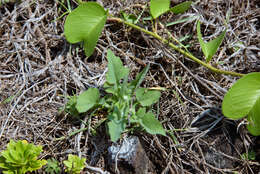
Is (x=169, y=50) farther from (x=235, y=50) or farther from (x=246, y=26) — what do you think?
(x=246, y=26)

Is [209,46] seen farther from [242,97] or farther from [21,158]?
[21,158]

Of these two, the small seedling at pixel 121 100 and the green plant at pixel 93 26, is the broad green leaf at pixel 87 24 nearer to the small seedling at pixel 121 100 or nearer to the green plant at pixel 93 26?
the green plant at pixel 93 26

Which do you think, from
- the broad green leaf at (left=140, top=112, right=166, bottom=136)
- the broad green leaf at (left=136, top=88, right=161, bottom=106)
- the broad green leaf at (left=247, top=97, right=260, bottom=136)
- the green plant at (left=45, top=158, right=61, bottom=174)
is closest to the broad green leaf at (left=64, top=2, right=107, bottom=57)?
the broad green leaf at (left=136, top=88, right=161, bottom=106)

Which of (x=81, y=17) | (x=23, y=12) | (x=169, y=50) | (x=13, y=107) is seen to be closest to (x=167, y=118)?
(x=169, y=50)

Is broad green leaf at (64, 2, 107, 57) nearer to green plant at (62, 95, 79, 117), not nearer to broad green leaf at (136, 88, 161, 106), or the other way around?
green plant at (62, 95, 79, 117)

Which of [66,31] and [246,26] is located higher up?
[66,31]

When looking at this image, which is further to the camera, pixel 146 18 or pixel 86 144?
pixel 146 18

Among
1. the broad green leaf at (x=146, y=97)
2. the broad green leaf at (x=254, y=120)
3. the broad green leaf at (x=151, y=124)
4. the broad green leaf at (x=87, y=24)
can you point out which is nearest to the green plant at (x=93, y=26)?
the broad green leaf at (x=87, y=24)
